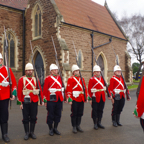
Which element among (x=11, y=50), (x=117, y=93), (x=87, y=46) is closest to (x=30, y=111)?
(x=117, y=93)

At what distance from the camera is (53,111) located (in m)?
4.92

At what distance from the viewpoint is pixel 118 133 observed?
16.3 feet

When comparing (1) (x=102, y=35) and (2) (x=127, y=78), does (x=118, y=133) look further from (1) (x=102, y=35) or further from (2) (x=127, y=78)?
(2) (x=127, y=78)

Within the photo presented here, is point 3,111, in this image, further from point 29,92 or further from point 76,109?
point 76,109

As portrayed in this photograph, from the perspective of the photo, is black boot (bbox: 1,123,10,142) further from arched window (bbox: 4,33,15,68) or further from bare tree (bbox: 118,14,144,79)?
bare tree (bbox: 118,14,144,79)

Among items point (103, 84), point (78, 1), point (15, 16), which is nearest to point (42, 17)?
point (15, 16)

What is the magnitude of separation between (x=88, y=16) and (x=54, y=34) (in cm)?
596

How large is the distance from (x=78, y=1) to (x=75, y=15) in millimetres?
4158

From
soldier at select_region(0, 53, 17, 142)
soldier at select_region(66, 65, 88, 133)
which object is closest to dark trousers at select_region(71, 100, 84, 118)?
soldier at select_region(66, 65, 88, 133)

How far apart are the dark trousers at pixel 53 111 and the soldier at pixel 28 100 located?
1.31ft

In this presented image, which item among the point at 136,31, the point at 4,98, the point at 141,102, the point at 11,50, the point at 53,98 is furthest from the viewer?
the point at 136,31

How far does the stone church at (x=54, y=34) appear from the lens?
44.6ft

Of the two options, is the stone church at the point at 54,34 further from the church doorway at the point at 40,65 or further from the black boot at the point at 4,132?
the black boot at the point at 4,132

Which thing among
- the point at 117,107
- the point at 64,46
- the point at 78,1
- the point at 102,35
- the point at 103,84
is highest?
the point at 78,1
